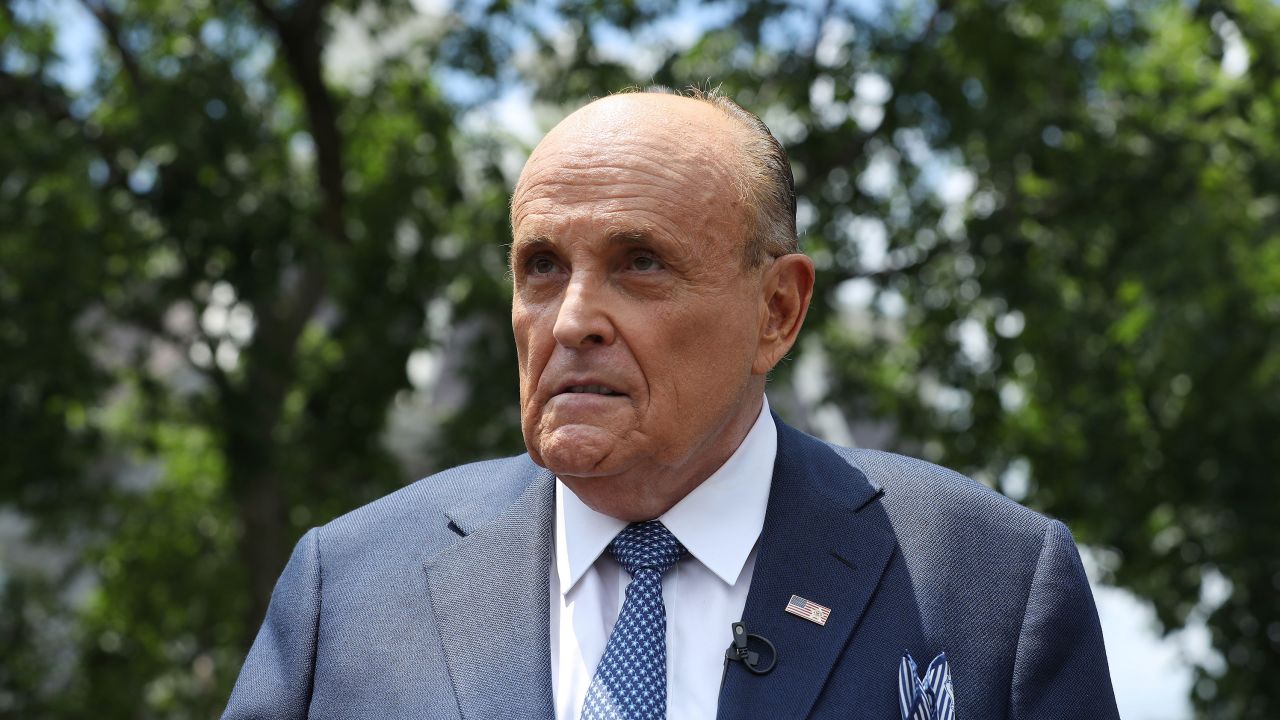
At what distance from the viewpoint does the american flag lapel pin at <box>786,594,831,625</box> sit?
2398 millimetres

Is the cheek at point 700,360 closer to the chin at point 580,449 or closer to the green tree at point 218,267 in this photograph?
the chin at point 580,449

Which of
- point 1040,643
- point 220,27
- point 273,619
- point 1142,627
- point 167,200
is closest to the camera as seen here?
point 1040,643

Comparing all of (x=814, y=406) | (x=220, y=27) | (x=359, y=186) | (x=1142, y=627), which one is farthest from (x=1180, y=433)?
(x=220, y=27)

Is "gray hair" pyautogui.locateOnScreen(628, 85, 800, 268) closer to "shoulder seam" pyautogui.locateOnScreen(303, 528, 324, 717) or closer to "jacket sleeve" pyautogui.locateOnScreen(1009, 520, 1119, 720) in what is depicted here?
"jacket sleeve" pyautogui.locateOnScreen(1009, 520, 1119, 720)

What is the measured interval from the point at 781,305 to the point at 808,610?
527 mm

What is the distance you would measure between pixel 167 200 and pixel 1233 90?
6.77 m

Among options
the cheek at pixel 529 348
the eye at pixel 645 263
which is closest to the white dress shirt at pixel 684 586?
the cheek at pixel 529 348

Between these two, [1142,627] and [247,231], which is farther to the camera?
[1142,627]

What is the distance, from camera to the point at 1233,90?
10023 mm

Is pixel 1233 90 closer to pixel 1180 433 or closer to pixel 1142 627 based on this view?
pixel 1180 433

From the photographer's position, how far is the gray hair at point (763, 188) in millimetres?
2506

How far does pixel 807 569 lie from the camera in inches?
97.1

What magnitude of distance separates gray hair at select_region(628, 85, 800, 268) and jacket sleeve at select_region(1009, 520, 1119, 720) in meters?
0.67

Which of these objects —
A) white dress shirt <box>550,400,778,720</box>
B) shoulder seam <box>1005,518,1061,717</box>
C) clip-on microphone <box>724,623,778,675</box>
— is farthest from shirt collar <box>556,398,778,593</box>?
shoulder seam <box>1005,518,1061,717</box>
